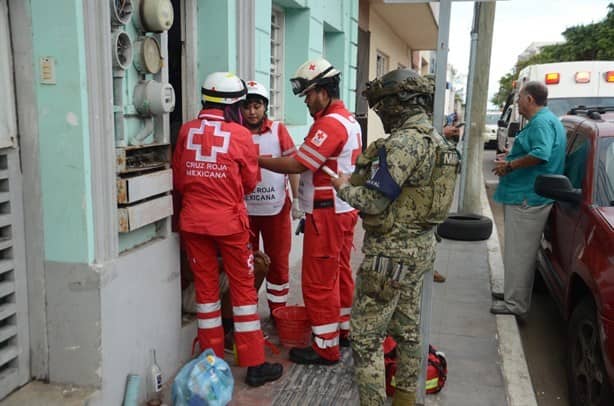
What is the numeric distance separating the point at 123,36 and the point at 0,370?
1910mm

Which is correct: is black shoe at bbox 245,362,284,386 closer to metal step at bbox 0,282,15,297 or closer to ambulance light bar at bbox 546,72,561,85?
metal step at bbox 0,282,15,297

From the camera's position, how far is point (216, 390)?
3.28 meters

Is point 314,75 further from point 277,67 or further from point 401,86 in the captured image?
point 277,67

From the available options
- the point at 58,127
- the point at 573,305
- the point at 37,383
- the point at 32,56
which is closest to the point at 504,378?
the point at 573,305

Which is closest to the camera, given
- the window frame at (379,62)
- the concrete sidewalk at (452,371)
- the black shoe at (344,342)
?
the concrete sidewalk at (452,371)

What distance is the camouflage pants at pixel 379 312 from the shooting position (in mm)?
3084

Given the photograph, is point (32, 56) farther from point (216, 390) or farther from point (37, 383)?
point (216, 390)

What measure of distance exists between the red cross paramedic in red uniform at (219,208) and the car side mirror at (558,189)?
216 centimetres

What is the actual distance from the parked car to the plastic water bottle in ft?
8.60

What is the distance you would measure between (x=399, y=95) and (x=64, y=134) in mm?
1726

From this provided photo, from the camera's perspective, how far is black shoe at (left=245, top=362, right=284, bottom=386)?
3.80 m

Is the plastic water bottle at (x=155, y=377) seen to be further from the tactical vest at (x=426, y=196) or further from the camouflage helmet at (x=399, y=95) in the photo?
the camouflage helmet at (x=399, y=95)

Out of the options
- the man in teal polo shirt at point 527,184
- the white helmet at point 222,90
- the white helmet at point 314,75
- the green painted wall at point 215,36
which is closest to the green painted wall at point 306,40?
the green painted wall at point 215,36

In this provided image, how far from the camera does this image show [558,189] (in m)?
4.24
